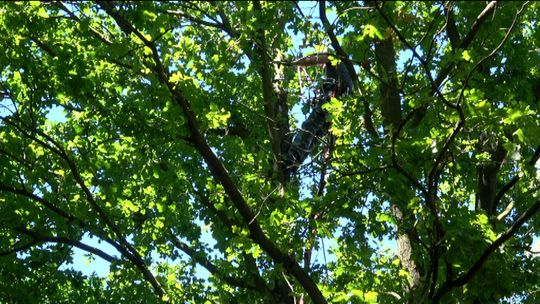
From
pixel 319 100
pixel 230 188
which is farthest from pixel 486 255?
pixel 319 100

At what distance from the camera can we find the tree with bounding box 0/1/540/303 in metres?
7.10

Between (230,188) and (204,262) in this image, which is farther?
(204,262)

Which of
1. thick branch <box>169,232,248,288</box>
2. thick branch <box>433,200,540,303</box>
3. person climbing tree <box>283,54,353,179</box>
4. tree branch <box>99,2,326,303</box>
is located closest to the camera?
thick branch <box>433,200,540,303</box>

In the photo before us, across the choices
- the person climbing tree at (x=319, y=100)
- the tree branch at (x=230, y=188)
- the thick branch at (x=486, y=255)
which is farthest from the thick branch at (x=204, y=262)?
the thick branch at (x=486, y=255)

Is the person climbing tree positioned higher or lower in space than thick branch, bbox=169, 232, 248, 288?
higher

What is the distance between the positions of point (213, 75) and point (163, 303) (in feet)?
11.0

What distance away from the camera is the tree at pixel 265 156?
23.3 ft

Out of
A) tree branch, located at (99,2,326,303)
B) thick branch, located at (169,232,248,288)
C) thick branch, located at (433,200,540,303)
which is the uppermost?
thick branch, located at (169,232,248,288)

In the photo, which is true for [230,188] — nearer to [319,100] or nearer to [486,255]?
[486,255]

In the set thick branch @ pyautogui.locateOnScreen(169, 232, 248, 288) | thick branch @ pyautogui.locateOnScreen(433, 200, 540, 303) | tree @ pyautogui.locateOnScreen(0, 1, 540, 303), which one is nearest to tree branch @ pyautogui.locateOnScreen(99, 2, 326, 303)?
tree @ pyautogui.locateOnScreen(0, 1, 540, 303)

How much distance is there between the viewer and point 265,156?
9.25 m

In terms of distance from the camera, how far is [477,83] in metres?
8.45

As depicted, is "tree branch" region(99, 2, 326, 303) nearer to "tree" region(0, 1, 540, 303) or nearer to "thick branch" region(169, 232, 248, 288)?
"tree" region(0, 1, 540, 303)

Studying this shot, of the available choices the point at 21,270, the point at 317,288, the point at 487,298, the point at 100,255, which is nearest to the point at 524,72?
the point at 487,298
